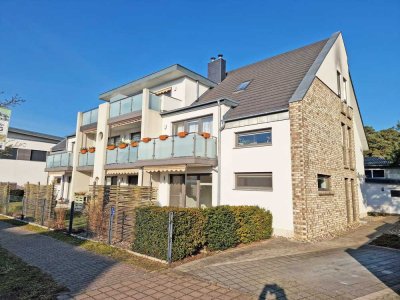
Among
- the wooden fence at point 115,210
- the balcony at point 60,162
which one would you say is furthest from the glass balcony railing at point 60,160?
the wooden fence at point 115,210

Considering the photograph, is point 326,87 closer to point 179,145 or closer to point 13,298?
point 179,145

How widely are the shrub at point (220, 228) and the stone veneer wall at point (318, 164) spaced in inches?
117

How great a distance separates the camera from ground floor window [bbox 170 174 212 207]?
15.3 metres

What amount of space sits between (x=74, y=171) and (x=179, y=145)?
1315cm

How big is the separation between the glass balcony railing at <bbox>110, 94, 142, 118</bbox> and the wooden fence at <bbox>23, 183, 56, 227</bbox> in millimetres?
7269

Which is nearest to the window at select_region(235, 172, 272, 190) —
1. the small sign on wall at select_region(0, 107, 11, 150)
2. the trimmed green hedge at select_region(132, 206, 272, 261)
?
the trimmed green hedge at select_region(132, 206, 272, 261)

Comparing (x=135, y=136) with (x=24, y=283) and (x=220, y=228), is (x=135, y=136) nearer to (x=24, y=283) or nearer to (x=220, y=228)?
(x=220, y=228)

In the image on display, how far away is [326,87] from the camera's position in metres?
14.9

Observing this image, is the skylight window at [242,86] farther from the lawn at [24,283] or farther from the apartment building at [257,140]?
the lawn at [24,283]

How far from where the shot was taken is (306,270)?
23.9 ft

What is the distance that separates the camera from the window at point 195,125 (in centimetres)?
1586

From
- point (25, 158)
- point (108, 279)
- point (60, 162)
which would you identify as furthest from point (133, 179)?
point (25, 158)

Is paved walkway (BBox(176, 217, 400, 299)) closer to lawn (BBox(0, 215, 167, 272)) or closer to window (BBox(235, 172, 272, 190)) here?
lawn (BBox(0, 215, 167, 272))

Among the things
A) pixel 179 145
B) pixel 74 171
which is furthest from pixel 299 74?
pixel 74 171
